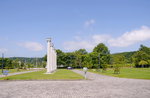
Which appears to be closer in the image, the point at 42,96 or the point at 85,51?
the point at 42,96

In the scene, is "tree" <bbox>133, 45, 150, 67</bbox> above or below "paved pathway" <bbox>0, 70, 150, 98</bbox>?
above

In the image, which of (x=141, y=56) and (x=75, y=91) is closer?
(x=75, y=91)

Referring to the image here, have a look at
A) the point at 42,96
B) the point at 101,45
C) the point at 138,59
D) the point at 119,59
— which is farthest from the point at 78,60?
the point at 42,96

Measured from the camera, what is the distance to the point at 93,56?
7512cm

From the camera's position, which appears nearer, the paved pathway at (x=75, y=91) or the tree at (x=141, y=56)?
the paved pathway at (x=75, y=91)

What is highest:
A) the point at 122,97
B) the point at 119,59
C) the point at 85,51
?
the point at 85,51

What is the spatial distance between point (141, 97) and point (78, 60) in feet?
266

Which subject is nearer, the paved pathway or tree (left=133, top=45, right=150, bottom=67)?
the paved pathway

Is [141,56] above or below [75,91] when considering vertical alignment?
above

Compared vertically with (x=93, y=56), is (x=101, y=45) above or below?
above

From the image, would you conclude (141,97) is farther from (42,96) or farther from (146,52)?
(146,52)

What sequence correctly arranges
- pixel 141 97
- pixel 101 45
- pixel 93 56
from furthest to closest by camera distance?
pixel 101 45, pixel 93 56, pixel 141 97

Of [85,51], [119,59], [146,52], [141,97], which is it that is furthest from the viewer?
[85,51]

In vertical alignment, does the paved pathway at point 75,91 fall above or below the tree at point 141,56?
below
